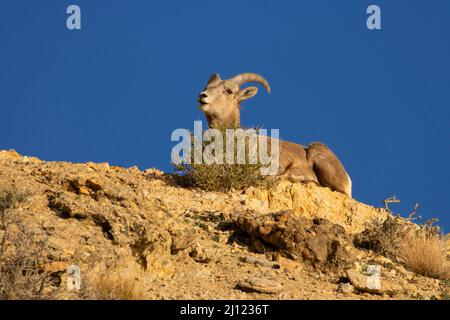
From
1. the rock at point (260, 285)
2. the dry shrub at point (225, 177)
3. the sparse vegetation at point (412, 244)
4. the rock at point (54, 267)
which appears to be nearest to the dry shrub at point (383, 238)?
the sparse vegetation at point (412, 244)

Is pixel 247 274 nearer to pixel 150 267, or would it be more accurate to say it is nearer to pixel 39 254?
pixel 150 267

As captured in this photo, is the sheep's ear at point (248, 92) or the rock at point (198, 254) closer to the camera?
the rock at point (198, 254)

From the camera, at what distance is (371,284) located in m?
8.98

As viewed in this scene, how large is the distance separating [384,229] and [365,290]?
326cm

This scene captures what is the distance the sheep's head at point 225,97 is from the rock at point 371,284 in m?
6.60

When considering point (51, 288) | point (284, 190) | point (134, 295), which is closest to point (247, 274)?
point (134, 295)

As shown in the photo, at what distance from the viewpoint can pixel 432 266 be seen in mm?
11000

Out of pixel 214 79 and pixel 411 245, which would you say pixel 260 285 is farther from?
pixel 214 79

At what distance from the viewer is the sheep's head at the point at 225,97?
1566 centimetres

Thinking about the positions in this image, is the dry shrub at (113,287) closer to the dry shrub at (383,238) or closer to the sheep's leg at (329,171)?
the dry shrub at (383,238)

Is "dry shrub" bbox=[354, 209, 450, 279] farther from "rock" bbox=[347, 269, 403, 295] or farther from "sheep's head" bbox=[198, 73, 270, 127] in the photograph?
"sheep's head" bbox=[198, 73, 270, 127]

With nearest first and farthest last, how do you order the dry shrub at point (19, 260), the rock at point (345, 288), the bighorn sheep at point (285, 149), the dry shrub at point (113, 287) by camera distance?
the dry shrub at point (19, 260) < the dry shrub at point (113, 287) < the rock at point (345, 288) < the bighorn sheep at point (285, 149)

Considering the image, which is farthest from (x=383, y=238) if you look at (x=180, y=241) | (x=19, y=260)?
(x=19, y=260)
